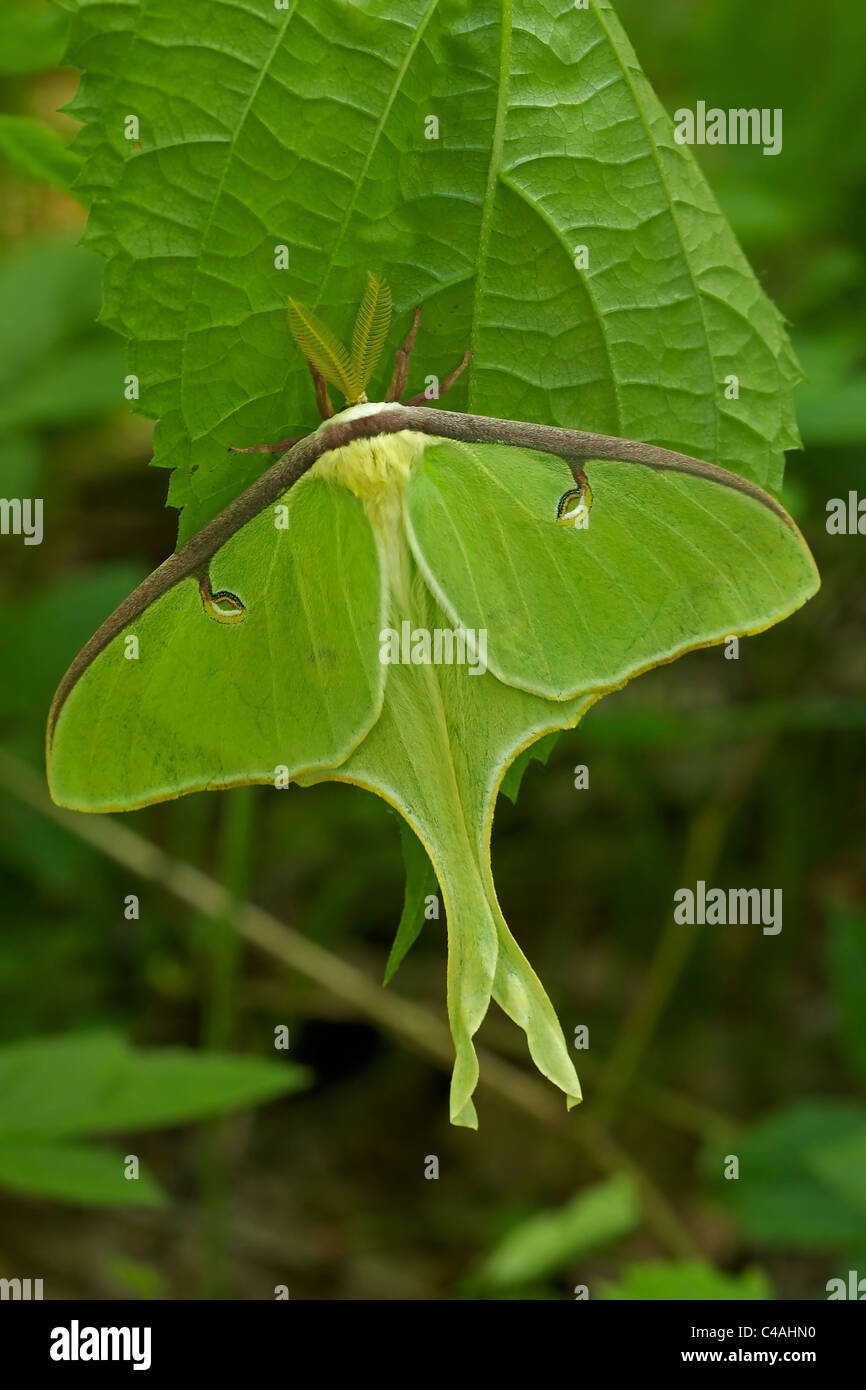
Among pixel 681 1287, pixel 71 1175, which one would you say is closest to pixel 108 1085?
pixel 71 1175

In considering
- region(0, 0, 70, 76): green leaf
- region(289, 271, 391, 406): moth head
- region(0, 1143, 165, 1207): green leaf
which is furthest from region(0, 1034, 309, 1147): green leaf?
region(0, 0, 70, 76): green leaf

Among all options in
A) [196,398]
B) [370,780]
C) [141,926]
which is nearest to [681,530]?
[370,780]

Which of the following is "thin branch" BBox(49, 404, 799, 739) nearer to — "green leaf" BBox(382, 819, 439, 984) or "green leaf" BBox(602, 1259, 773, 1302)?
"green leaf" BBox(382, 819, 439, 984)

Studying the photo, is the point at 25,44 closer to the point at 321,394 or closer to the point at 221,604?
the point at 321,394

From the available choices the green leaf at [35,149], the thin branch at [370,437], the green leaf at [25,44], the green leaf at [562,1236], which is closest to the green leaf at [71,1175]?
the green leaf at [562,1236]

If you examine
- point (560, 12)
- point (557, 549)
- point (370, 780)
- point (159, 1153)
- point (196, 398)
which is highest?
point (560, 12)

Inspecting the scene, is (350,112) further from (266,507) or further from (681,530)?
(681,530)
